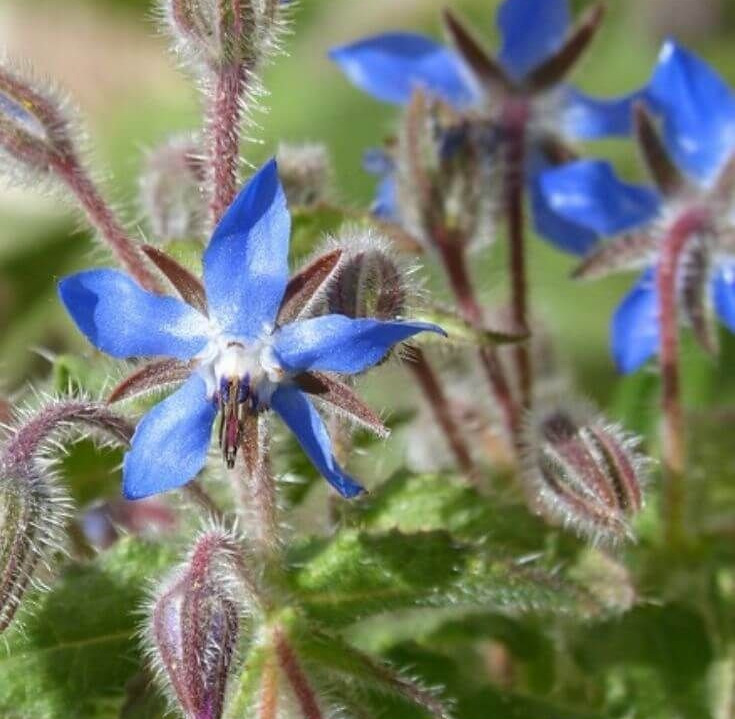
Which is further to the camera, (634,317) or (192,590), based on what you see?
(634,317)

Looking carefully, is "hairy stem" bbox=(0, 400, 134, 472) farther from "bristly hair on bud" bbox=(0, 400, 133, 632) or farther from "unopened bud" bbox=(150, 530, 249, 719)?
"unopened bud" bbox=(150, 530, 249, 719)

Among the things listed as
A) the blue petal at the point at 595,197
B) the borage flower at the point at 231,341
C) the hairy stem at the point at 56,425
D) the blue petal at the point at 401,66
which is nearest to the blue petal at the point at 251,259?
the borage flower at the point at 231,341

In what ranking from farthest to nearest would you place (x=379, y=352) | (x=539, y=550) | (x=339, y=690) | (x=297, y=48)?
(x=297, y=48) < (x=539, y=550) < (x=339, y=690) < (x=379, y=352)

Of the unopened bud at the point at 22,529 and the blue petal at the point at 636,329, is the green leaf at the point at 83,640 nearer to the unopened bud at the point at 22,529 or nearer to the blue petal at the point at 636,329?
the unopened bud at the point at 22,529

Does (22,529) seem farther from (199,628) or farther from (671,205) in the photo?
(671,205)

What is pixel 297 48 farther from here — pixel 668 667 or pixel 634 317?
pixel 668 667

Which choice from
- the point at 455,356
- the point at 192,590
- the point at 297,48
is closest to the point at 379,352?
the point at 192,590
